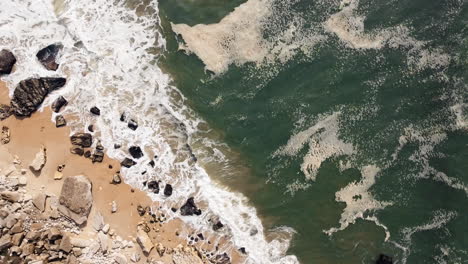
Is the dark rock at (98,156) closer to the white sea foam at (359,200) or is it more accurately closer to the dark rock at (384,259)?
the white sea foam at (359,200)

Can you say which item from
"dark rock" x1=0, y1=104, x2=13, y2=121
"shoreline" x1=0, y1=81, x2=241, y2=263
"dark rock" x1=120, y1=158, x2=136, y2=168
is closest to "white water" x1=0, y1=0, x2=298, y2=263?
"dark rock" x1=120, y1=158, x2=136, y2=168

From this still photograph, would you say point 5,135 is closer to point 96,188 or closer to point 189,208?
point 96,188

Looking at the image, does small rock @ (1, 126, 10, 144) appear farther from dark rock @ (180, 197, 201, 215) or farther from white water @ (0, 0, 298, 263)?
dark rock @ (180, 197, 201, 215)

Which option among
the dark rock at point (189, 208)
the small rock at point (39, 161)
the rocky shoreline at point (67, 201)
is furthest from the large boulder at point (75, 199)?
the dark rock at point (189, 208)

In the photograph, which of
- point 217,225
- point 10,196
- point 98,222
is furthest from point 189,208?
point 10,196

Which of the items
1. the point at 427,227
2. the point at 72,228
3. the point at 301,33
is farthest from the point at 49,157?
the point at 427,227

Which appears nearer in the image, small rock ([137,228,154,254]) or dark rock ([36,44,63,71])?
small rock ([137,228,154,254])

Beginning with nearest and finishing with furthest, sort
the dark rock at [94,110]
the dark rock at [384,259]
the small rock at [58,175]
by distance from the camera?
the small rock at [58,175] → the dark rock at [384,259] → the dark rock at [94,110]
